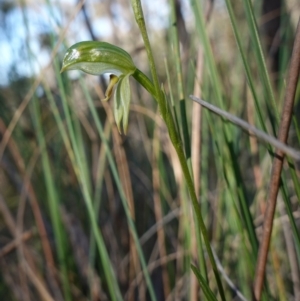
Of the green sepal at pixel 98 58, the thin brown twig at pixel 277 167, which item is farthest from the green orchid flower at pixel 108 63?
the thin brown twig at pixel 277 167

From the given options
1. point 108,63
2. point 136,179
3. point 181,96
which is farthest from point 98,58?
point 136,179

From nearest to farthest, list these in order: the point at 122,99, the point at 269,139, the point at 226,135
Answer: the point at 269,139, the point at 122,99, the point at 226,135

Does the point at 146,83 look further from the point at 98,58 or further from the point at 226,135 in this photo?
the point at 226,135

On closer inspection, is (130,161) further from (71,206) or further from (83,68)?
(83,68)

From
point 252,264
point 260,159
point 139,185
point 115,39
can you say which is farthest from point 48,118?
point 252,264

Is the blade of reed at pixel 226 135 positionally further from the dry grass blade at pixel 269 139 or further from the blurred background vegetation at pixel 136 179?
the dry grass blade at pixel 269 139
